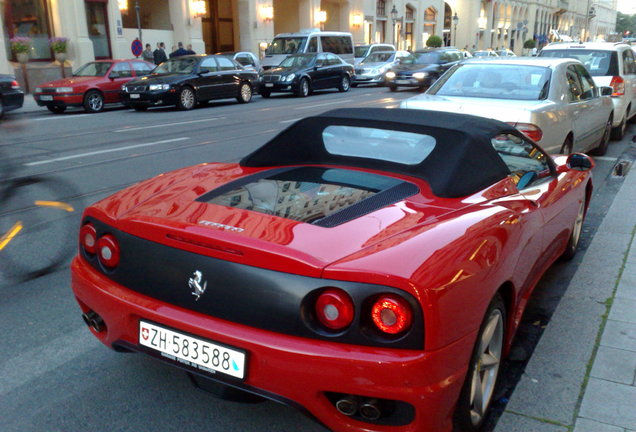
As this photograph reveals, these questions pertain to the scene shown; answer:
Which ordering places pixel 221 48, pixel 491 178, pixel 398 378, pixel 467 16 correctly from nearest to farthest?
1. pixel 398 378
2. pixel 491 178
3. pixel 221 48
4. pixel 467 16

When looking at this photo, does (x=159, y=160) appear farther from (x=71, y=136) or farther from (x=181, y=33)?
(x=181, y=33)

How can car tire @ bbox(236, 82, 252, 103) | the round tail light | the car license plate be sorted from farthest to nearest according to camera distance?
1. car tire @ bbox(236, 82, 252, 103)
2. the round tail light
3. the car license plate

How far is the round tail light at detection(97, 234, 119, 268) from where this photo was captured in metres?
2.67

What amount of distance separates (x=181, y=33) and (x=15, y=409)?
28.7 m

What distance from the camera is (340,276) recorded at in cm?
213

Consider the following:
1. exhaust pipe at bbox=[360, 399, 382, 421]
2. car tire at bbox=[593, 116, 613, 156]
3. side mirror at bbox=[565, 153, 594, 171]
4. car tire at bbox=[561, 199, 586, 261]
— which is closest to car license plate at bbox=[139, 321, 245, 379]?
exhaust pipe at bbox=[360, 399, 382, 421]

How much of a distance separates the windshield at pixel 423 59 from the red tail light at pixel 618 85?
40.6 ft

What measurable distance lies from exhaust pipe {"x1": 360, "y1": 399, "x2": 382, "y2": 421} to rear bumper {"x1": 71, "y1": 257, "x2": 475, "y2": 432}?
3 cm

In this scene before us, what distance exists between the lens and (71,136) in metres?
12.1

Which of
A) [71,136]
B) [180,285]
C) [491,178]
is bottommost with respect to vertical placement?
[71,136]

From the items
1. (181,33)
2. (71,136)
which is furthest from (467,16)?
(71,136)

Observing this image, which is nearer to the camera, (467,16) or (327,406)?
(327,406)

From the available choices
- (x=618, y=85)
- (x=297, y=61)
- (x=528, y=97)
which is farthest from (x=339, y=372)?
(x=297, y=61)

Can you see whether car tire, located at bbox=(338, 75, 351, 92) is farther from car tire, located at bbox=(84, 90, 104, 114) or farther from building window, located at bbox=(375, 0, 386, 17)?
building window, located at bbox=(375, 0, 386, 17)
